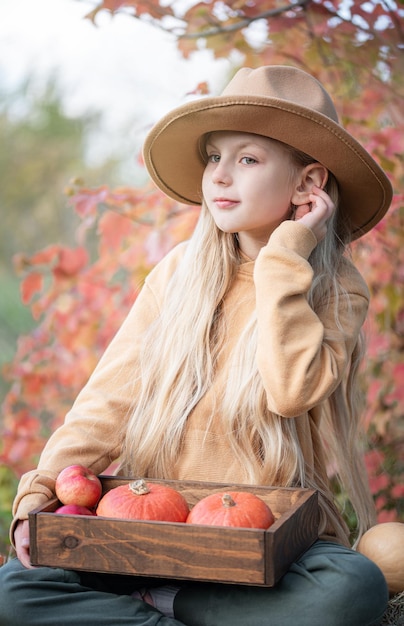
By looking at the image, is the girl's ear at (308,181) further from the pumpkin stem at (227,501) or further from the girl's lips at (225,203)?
the pumpkin stem at (227,501)

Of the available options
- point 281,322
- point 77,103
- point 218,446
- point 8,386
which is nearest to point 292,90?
point 281,322

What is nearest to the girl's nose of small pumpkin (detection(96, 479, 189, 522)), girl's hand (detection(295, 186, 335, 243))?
girl's hand (detection(295, 186, 335, 243))

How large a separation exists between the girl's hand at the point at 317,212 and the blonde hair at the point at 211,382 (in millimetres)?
85

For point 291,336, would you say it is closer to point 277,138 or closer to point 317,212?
point 317,212

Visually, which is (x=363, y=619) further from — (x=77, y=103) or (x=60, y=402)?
(x=77, y=103)

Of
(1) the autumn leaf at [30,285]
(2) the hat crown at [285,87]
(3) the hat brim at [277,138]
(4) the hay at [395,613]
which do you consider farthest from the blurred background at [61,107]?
(4) the hay at [395,613]

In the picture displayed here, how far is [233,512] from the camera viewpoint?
200 cm

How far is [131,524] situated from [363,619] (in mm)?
587

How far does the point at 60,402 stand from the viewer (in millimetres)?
5246

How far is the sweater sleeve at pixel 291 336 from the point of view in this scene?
7.29ft

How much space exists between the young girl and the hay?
0.62 feet

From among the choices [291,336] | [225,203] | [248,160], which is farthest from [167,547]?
[248,160]

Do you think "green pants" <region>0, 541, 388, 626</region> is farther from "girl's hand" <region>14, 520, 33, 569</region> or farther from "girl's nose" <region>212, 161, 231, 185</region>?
"girl's nose" <region>212, 161, 231, 185</region>

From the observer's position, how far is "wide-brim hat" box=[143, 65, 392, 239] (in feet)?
7.72
